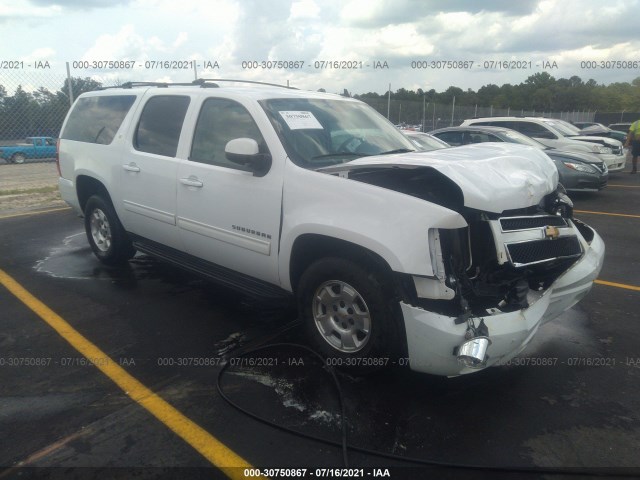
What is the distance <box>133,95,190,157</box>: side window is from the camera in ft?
14.9

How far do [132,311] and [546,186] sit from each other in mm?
3637

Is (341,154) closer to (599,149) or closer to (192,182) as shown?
(192,182)

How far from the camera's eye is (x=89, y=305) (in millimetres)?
4805

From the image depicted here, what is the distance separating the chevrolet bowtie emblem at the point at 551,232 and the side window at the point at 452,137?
8860 mm

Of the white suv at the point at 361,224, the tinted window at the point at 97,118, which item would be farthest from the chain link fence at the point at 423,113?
the white suv at the point at 361,224

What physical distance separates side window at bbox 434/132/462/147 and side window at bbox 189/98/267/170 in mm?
8564

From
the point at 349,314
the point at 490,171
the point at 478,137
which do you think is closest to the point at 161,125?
the point at 349,314

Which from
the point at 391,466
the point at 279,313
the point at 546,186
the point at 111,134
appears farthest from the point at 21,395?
the point at 546,186

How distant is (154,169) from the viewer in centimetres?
468

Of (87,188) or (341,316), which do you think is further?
(87,188)

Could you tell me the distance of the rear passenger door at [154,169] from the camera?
4.55 meters

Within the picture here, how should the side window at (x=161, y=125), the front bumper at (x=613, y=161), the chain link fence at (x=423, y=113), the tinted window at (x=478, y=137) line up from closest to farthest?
the side window at (x=161, y=125) < the tinted window at (x=478, y=137) < the front bumper at (x=613, y=161) < the chain link fence at (x=423, y=113)

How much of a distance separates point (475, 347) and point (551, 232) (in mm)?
1069

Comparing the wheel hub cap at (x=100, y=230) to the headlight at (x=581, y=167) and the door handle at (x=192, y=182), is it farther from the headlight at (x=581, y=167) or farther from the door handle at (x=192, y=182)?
the headlight at (x=581, y=167)
